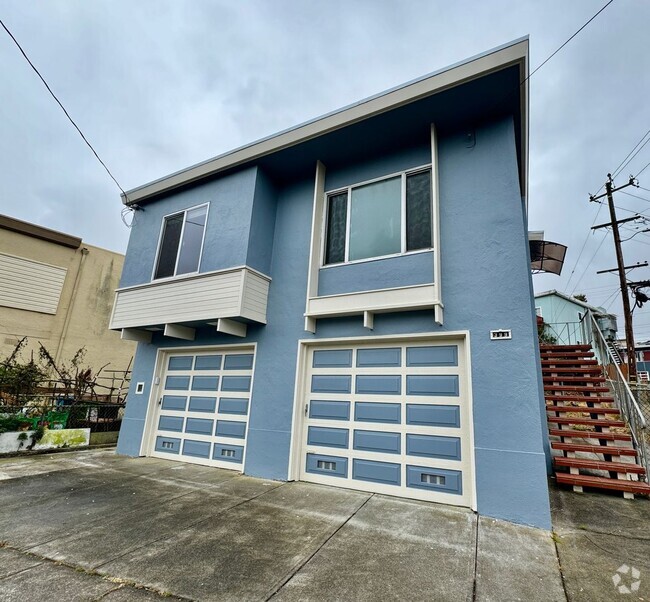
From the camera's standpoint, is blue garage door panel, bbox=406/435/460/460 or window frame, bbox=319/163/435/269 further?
window frame, bbox=319/163/435/269

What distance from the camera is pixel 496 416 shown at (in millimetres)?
4121

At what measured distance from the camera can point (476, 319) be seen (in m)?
4.53

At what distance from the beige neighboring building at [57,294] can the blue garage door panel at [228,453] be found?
8.01 metres

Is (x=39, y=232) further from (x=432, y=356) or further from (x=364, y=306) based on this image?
(x=432, y=356)

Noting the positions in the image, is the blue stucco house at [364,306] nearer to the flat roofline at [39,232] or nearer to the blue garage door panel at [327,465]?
the blue garage door panel at [327,465]

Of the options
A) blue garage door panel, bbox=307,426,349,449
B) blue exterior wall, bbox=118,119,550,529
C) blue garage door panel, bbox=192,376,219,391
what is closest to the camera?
blue exterior wall, bbox=118,119,550,529

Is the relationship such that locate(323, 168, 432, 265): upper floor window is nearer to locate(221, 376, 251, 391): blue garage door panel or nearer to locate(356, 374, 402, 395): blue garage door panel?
locate(356, 374, 402, 395): blue garage door panel

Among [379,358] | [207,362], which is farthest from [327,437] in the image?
[207,362]

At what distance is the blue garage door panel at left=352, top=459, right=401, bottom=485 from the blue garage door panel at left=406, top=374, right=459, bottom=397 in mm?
1063

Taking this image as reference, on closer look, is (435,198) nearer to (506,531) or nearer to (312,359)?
→ (312,359)

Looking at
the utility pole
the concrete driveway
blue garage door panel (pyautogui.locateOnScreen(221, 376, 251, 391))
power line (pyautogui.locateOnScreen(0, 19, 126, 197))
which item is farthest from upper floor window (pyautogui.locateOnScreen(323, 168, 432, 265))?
the utility pole

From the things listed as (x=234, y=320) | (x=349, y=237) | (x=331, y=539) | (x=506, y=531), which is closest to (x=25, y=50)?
(x=234, y=320)

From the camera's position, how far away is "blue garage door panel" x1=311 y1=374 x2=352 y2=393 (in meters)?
5.35

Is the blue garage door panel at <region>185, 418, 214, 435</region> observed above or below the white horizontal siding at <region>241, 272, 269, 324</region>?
below
